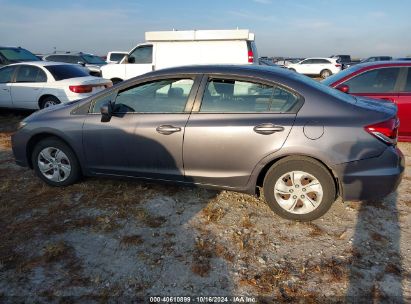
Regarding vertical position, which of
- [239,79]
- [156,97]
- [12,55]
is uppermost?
[12,55]

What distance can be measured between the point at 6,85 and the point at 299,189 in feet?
26.9

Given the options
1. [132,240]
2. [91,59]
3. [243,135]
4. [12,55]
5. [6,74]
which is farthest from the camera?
[91,59]

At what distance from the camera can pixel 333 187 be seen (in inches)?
128

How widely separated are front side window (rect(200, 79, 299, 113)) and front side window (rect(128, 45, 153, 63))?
27.8ft

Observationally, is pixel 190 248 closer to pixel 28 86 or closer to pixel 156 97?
pixel 156 97

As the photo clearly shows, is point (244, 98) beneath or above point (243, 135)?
above

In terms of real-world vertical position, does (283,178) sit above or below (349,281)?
above

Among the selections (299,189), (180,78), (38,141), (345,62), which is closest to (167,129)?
(180,78)

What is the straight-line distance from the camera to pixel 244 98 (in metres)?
3.45

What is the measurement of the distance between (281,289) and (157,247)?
115 cm

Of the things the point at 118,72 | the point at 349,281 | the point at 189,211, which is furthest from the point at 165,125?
the point at 118,72

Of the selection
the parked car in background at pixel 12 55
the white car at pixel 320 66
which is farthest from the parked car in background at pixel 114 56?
the white car at pixel 320 66

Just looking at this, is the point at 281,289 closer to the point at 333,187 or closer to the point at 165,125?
the point at 333,187

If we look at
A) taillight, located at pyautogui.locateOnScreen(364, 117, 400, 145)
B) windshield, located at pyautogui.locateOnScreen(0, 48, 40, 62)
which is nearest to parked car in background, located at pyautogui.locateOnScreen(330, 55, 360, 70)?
windshield, located at pyautogui.locateOnScreen(0, 48, 40, 62)
